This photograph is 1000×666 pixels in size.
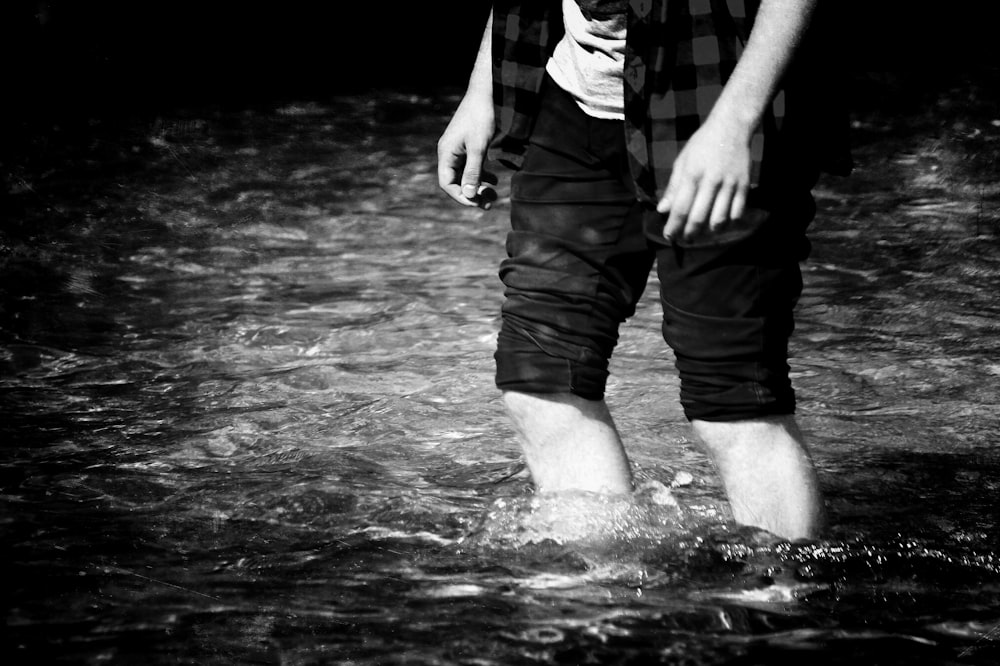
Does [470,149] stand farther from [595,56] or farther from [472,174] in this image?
[595,56]

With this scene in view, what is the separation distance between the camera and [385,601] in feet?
5.50

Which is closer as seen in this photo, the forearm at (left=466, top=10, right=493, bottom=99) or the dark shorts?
the dark shorts

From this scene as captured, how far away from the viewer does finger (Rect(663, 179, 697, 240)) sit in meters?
1.45

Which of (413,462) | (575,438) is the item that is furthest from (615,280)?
(413,462)

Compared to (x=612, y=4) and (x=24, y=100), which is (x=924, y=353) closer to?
(x=612, y=4)

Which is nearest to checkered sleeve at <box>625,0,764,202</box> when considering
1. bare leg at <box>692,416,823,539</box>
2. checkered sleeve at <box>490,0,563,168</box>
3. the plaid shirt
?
the plaid shirt

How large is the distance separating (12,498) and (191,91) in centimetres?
590

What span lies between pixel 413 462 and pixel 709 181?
1.04 m

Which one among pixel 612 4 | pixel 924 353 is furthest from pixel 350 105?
pixel 612 4

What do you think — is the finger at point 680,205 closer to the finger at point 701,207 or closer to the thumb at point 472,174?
the finger at point 701,207

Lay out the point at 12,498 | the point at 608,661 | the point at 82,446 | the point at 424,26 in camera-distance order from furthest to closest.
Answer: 1. the point at 424,26
2. the point at 82,446
3. the point at 12,498
4. the point at 608,661

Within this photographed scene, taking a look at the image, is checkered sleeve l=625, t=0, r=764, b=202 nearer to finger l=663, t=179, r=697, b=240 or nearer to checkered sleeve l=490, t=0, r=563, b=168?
finger l=663, t=179, r=697, b=240

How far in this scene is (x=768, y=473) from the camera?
165 centimetres

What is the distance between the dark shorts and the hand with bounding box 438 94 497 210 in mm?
89
